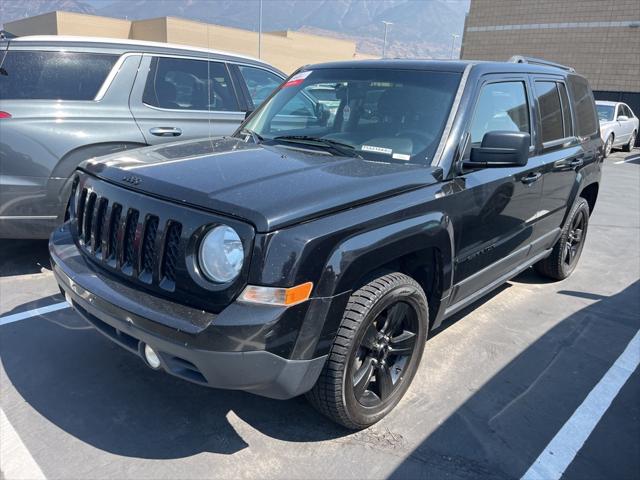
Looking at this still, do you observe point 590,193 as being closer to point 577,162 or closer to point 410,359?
point 577,162

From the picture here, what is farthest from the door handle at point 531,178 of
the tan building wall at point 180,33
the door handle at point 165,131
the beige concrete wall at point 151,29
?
the beige concrete wall at point 151,29

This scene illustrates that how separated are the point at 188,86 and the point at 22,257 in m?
2.32

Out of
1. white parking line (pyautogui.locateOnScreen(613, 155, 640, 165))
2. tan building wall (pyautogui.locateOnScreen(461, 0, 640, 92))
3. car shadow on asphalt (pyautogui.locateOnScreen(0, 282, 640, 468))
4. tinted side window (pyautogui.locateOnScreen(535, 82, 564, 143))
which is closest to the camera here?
car shadow on asphalt (pyautogui.locateOnScreen(0, 282, 640, 468))

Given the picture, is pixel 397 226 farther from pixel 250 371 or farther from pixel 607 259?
pixel 607 259

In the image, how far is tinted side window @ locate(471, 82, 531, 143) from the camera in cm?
338

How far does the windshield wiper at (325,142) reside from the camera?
3213 mm

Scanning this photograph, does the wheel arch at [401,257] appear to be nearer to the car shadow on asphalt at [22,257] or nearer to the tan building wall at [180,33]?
the car shadow on asphalt at [22,257]

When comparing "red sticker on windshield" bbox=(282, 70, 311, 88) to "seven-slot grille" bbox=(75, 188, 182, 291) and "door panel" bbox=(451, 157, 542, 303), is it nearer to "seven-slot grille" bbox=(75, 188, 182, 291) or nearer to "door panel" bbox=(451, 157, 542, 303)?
"door panel" bbox=(451, 157, 542, 303)

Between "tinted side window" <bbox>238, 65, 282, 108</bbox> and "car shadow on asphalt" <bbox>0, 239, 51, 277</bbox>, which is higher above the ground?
"tinted side window" <bbox>238, 65, 282, 108</bbox>

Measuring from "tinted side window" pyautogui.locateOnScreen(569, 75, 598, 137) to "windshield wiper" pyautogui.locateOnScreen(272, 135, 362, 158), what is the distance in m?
2.64

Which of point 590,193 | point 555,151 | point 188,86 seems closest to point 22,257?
point 188,86

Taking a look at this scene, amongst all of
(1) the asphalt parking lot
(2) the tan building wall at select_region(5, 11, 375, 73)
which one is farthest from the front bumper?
(2) the tan building wall at select_region(5, 11, 375, 73)

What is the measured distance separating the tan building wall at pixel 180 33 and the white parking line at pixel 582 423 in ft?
128

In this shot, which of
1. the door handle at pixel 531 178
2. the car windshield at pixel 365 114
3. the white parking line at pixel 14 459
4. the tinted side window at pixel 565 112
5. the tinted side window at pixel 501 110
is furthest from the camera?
the tinted side window at pixel 565 112
